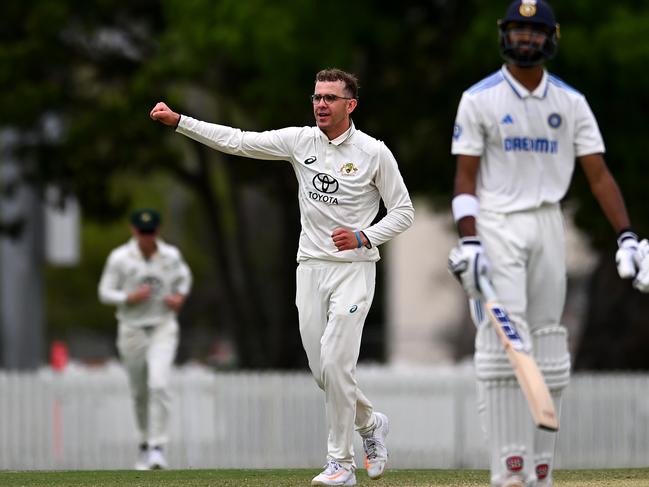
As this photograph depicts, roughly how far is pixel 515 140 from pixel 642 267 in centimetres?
79

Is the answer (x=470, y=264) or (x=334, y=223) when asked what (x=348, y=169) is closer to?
(x=334, y=223)

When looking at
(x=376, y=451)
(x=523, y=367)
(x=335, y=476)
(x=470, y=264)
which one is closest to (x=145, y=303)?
(x=376, y=451)

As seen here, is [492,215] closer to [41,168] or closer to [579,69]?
[579,69]

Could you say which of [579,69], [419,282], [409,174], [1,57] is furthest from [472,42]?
[419,282]

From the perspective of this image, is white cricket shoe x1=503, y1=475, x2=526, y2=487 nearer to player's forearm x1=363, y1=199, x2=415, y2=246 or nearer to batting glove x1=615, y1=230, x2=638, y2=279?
batting glove x1=615, y1=230, x2=638, y2=279

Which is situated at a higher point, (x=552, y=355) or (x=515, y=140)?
(x=515, y=140)

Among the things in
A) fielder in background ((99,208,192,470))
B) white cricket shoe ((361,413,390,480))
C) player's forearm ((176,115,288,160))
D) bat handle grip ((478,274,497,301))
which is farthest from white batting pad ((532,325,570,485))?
fielder in background ((99,208,192,470))

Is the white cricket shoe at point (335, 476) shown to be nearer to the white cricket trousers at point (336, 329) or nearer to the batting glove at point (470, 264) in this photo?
the white cricket trousers at point (336, 329)

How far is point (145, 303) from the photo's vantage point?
1366 cm

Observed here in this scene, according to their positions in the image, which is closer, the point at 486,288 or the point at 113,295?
the point at 486,288

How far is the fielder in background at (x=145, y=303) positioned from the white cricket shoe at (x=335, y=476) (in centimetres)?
494

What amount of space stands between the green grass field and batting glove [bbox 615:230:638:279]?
175 cm

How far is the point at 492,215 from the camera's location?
7105 mm

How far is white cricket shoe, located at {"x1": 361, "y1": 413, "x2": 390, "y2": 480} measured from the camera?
9039mm
